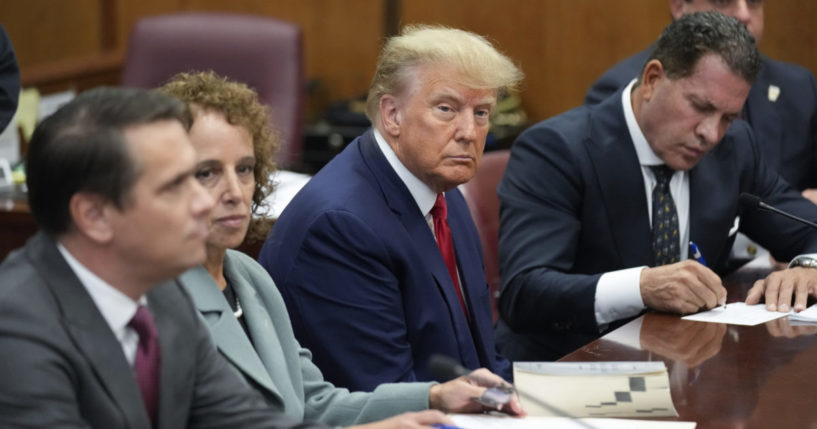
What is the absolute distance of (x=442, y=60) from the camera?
226 cm

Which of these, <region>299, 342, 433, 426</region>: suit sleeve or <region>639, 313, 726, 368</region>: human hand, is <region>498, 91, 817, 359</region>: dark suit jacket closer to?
<region>639, 313, 726, 368</region>: human hand

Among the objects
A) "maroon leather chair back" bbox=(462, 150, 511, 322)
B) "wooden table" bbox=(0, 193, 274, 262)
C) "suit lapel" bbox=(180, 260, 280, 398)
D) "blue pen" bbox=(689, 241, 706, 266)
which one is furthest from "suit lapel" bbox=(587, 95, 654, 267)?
"wooden table" bbox=(0, 193, 274, 262)

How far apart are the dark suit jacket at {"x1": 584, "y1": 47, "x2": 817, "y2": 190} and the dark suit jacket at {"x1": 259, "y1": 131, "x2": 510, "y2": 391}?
141 cm

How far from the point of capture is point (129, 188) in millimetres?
1311

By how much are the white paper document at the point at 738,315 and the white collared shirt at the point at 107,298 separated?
138 centimetres

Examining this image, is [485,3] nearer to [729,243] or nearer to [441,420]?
[729,243]

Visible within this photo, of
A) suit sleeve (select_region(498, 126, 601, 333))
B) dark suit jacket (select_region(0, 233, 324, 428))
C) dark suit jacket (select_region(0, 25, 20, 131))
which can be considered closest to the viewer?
dark suit jacket (select_region(0, 233, 324, 428))

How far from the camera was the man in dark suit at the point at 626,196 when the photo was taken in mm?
2613

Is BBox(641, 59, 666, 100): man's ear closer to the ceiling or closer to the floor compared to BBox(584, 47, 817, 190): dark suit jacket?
closer to the ceiling

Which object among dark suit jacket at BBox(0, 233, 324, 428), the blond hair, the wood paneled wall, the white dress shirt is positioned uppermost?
the blond hair

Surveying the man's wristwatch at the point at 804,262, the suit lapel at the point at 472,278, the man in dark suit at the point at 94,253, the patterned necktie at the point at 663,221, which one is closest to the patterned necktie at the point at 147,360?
the man in dark suit at the point at 94,253

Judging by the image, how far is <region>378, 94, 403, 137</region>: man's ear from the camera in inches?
91.0

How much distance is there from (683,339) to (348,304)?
2.19ft

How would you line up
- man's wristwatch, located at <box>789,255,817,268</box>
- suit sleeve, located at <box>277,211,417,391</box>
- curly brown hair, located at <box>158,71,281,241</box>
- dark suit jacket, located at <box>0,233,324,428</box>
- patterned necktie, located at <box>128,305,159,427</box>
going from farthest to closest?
man's wristwatch, located at <box>789,255,817,268</box> → suit sleeve, located at <box>277,211,417,391</box> → curly brown hair, located at <box>158,71,281,241</box> → patterned necktie, located at <box>128,305,159,427</box> → dark suit jacket, located at <box>0,233,324,428</box>
